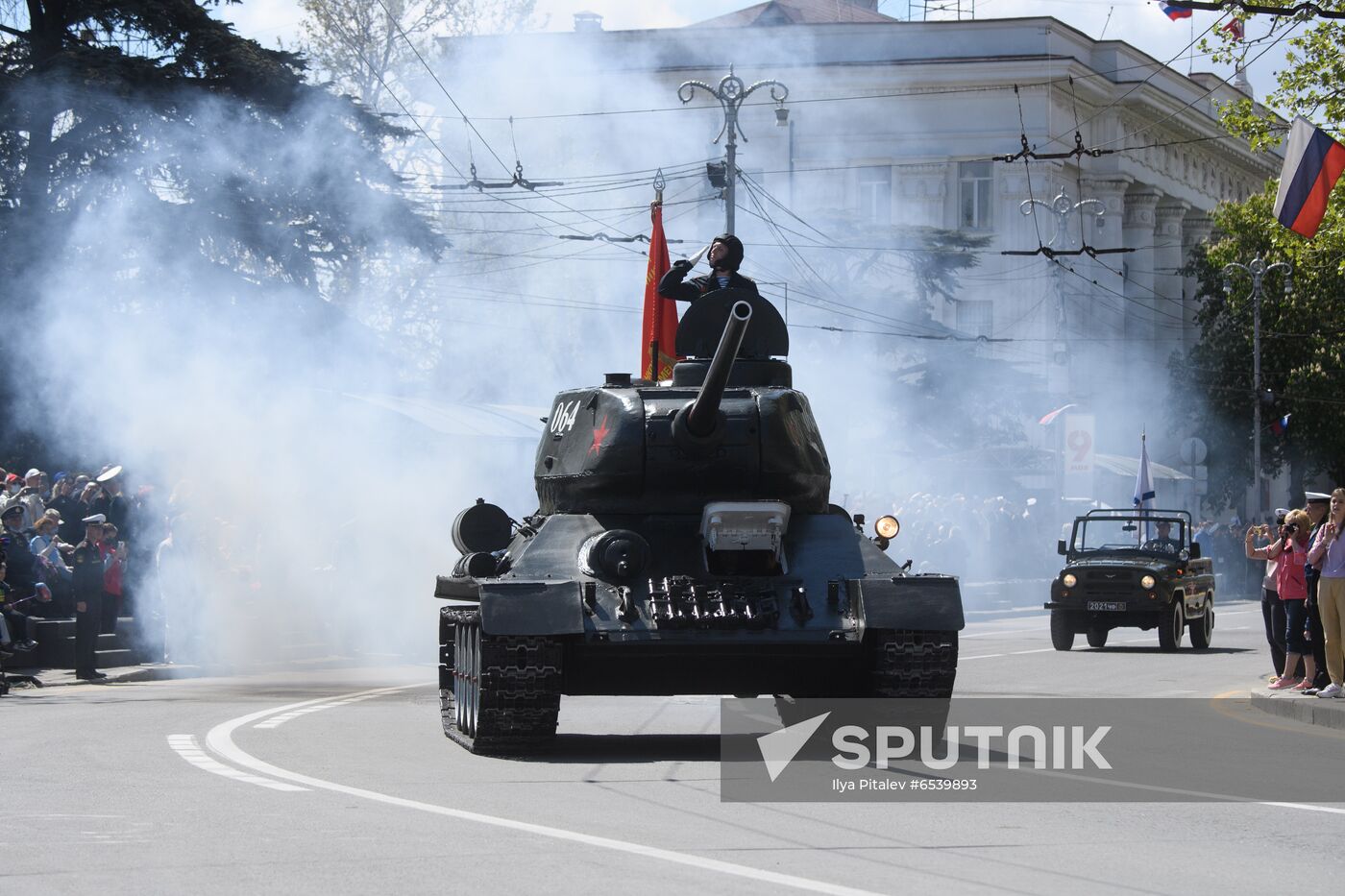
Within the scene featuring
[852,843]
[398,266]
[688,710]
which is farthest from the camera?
[398,266]

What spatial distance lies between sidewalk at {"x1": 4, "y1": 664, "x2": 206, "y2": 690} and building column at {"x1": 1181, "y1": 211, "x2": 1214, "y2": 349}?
165ft

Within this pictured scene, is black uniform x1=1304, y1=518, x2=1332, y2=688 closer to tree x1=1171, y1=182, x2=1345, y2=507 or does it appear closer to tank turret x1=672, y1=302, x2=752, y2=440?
tank turret x1=672, y1=302, x2=752, y2=440

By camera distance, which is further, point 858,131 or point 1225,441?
point 1225,441

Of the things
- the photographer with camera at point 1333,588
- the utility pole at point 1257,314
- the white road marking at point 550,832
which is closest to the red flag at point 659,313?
the photographer with camera at point 1333,588

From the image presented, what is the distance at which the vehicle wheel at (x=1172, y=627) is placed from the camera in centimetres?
2512

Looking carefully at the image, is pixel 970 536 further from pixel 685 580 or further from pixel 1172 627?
pixel 685 580

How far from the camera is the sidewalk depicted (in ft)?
64.7

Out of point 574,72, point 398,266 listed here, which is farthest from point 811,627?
point 574,72

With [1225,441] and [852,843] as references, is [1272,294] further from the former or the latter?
[852,843]

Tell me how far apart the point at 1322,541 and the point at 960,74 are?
41942 mm

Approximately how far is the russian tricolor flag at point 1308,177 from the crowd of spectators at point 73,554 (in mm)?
11890

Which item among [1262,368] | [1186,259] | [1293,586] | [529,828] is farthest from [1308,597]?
[1186,259]

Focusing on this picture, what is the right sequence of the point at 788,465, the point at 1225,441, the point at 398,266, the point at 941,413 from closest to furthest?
the point at 788,465 < the point at 398,266 < the point at 941,413 < the point at 1225,441

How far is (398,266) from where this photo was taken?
3216 cm
